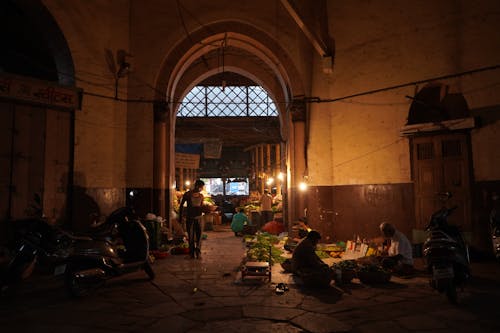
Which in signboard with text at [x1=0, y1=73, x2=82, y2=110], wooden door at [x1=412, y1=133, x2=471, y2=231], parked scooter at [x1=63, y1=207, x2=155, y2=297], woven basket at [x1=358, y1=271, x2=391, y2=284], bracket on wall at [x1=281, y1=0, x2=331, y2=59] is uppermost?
bracket on wall at [x1=281, y1=0, x2=331, y2=59]

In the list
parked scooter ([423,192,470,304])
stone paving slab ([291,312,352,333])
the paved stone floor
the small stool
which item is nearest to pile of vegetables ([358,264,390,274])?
the paved stone floor

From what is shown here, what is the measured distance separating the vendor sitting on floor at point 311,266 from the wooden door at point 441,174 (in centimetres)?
437

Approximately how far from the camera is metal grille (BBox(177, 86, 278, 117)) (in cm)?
2045

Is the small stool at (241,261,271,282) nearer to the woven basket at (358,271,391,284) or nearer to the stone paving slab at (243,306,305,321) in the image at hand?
the stone paving slab at (243,306,305,321)

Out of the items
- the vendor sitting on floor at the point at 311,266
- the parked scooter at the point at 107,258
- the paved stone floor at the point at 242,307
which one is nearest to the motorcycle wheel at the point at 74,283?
the parked scooter at the point at 107,258

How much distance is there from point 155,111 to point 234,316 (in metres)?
8.35

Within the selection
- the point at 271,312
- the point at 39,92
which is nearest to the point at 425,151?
the point at 271,312

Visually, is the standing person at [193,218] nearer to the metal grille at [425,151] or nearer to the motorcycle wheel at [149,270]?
the motorcycle wheel at [149,270]

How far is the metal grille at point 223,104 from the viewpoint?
20453 mm

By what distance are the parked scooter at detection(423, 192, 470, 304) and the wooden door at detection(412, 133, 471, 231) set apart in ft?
11.4

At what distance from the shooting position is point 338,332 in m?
4.27

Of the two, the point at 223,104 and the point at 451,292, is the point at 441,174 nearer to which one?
the point at 451,292

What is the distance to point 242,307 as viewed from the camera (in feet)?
17.2

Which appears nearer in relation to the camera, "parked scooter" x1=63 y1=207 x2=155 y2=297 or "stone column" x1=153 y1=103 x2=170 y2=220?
"parked scooter" x1=63 y1=207 x2=155 y2=297
